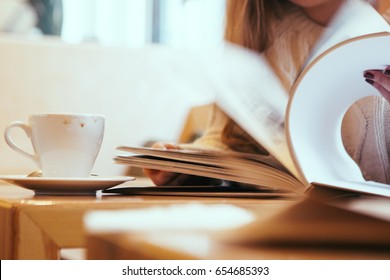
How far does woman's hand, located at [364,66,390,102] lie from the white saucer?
0.72 ft

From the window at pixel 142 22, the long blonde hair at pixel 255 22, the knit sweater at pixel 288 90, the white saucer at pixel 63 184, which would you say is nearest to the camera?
the white saucer at pixel 63 184

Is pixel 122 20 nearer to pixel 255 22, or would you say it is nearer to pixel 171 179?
pixel 255 22

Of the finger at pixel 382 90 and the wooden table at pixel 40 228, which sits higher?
the finger at pixel 382 90

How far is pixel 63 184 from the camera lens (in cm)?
48

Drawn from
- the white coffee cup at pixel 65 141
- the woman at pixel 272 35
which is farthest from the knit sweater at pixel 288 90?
the white coffee cup at pixel 65 141

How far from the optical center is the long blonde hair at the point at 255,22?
97 centimetres

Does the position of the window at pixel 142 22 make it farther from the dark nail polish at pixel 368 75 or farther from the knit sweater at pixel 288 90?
the dark nail polish at pixel 368 75

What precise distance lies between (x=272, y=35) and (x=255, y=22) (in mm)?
45

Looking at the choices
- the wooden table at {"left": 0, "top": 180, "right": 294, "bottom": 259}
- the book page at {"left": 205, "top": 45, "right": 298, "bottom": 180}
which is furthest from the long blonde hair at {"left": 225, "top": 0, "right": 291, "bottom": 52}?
the wooden table at {"left": 0, "top": 180, "right": 294, "bottom": 259}

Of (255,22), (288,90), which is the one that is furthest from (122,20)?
(288,90)

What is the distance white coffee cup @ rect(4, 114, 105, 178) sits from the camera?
546 millimetres

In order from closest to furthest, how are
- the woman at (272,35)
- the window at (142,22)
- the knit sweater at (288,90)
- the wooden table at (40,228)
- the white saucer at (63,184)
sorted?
the wooden table at (40,228) < the white saucer at (63,184) < the knit sweater at (288,90) < the woman at (272,35) < the window at (142,22)

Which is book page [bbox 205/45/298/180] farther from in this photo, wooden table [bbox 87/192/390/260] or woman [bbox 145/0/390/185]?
wooden table [bbox 87/192/390/260]
